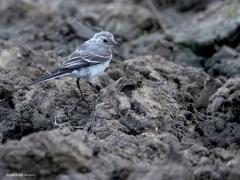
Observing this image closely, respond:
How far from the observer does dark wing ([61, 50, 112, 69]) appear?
9.46 m

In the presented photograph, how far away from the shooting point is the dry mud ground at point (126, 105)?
5980 millimetres

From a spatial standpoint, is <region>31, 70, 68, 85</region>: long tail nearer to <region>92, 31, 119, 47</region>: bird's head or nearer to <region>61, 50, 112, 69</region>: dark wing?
<region>61, 50, 112, 69</region>: dark wing

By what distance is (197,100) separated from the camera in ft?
30.3

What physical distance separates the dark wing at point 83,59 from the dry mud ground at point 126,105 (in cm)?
30

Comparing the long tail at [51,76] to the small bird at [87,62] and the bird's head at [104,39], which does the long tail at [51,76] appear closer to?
the small bird at [87,62]

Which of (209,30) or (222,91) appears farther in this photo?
(209,30)

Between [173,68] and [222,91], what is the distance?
6.37 feet

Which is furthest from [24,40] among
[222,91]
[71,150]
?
[71,150]

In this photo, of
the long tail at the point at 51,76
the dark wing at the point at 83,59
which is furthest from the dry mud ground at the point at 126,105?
the dark wing at the point at 83,59

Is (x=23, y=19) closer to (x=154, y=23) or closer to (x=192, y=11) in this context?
(x=154, y=23)

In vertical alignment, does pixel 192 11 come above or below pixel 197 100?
below

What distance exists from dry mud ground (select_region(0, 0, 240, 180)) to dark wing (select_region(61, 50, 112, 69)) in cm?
30

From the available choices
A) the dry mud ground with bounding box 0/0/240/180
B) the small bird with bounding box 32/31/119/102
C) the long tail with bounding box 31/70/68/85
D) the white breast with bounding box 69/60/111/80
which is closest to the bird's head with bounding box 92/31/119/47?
the small bird with bounding box 32/31/119/102

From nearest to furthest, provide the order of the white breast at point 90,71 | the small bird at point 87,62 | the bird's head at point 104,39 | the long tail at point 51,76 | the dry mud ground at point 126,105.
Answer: the dry mud ground at point 126,105
the long tail at point 51,76
the small bird at point 87,62
the white breast at point 90,71
the bird's head at point 104,39
